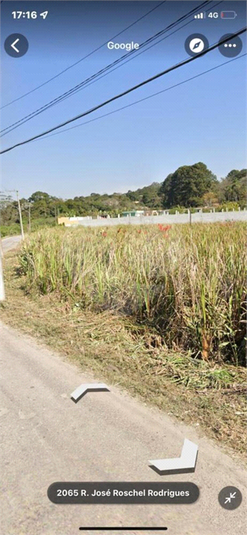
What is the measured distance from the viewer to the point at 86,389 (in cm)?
267

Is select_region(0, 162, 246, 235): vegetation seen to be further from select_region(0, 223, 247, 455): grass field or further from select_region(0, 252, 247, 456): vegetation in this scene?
select_region(0, 252, 247, 456): vegetation

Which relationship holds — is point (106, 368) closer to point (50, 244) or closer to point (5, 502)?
point (5, 502)

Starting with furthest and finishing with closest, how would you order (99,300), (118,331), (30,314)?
(30,314) < (99,300) < (118,331)

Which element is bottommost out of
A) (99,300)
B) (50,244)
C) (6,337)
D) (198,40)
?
(6,337)

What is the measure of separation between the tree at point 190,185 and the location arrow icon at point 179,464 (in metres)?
44.2

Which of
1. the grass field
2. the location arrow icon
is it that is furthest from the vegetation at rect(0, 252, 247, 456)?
the location arrow icon

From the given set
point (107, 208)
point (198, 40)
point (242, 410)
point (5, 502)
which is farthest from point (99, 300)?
point (107, 208)

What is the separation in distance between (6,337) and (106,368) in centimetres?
188

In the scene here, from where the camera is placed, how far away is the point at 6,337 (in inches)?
165

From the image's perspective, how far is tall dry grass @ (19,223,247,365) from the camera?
298 cm

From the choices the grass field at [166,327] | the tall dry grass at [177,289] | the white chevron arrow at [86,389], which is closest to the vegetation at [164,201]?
the tall dry grass at [177,289]

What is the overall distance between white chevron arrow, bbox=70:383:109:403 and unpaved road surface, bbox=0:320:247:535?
49 millimetres

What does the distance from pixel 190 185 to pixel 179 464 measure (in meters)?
45.4

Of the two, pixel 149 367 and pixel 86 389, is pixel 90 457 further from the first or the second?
pixel 149 367
